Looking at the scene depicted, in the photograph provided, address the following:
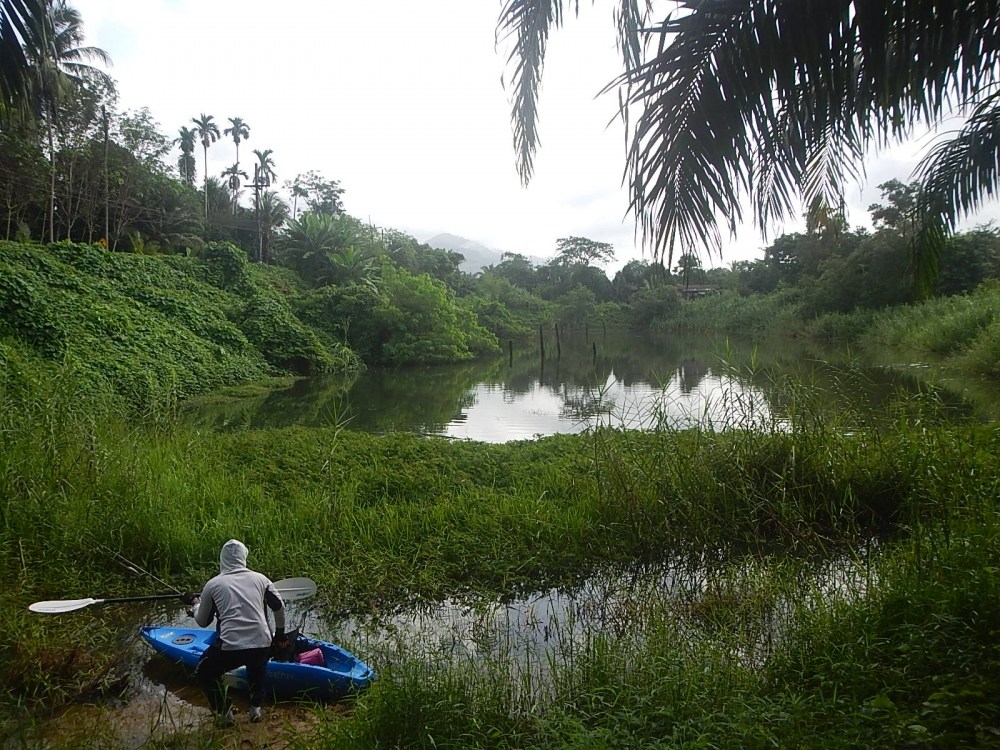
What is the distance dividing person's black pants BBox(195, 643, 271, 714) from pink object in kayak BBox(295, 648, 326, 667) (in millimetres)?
244

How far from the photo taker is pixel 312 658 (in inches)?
138

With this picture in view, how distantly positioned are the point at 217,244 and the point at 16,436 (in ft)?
66.6

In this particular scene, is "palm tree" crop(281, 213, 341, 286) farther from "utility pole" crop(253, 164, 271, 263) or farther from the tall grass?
the tall grass

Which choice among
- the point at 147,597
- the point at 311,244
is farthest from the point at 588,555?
the point at 311,244

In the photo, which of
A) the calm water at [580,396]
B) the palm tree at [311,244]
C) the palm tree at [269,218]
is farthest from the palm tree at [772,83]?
the palm tree at [269,218]

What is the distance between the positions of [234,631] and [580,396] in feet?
38.7

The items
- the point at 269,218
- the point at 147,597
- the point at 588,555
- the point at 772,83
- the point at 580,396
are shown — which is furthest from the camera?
the point at 269,218

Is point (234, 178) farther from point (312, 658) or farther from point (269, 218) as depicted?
point (312, 658)

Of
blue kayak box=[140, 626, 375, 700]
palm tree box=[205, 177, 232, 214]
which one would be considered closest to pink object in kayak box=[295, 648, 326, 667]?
blue kayak box=[140, 626, 375, 700]

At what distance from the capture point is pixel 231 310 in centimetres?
1997

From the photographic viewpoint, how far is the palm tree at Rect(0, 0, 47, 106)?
2611 millimetres

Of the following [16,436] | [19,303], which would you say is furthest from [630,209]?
[19,303]

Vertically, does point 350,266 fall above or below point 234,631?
above

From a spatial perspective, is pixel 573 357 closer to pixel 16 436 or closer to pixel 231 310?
pixel 231 310
